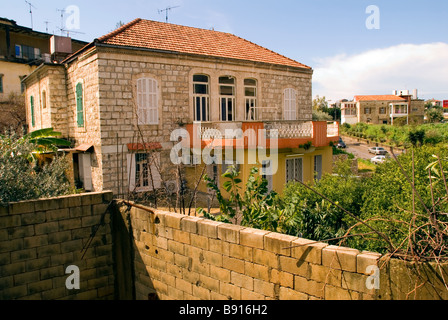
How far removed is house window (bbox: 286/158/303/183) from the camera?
16.2 metres

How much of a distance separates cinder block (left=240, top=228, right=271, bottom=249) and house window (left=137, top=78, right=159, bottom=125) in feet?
35.3

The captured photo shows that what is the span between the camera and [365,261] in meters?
4.26

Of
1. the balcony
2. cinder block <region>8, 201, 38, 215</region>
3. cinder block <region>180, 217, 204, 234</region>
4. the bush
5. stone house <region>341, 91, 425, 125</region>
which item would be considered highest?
stone house <region>341, 91, 425, 125</region>

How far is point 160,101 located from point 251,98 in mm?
5032

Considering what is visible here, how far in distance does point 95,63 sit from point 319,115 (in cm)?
3270

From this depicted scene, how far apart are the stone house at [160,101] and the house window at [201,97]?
5cm

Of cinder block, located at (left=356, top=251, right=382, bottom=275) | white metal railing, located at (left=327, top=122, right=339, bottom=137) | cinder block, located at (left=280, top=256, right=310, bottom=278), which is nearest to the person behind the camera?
cinder block, located at (left=356, top=251, right=382, bottom=275)

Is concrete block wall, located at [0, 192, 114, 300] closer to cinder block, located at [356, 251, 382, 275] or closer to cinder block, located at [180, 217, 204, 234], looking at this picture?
cinder block, located at [180, 217, 204, 234]

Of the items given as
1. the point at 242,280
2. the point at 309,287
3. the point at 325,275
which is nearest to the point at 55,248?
the point at 242,280

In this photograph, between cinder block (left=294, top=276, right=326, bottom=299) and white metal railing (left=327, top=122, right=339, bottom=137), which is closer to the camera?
cinder block (left=294, top=276, right=326, bottom=299)

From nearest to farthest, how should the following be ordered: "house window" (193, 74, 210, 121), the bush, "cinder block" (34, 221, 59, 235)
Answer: "cinder block" (34, 221, 59, 235) < the bush < "house window" (193, 74, 210, 121)

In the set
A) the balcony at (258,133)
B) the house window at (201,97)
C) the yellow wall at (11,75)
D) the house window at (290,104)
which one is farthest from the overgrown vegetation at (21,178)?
the yellow wall at (11,75)

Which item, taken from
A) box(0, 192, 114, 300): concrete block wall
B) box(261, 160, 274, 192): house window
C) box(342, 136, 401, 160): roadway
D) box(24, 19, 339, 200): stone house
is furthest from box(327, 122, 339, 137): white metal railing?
box(342, 136, 401, 160): roadway
